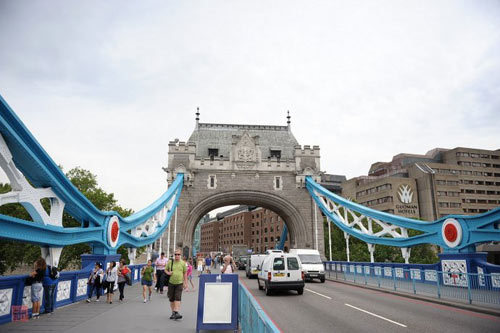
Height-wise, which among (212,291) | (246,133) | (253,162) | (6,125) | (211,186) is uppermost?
(246,133)

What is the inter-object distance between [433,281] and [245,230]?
270ft

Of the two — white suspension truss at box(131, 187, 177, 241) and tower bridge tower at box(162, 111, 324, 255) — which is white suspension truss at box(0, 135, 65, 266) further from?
tower bridge tower at box(162, 111, 324, 255)

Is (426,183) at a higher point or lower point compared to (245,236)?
higher

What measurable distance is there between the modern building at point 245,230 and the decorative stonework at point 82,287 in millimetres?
56762

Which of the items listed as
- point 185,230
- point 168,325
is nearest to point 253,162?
point 185,230

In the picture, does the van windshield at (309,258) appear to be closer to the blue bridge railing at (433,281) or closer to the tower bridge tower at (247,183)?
the blue bridge railing at (433,281)

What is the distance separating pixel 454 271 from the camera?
13.7 m

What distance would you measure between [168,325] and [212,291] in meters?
1.39

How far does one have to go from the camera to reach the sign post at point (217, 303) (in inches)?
278

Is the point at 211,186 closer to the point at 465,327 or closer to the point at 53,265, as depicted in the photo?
the point at 53,265

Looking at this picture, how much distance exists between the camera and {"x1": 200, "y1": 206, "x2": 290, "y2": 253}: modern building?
8356 centimetres

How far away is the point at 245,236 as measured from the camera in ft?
311

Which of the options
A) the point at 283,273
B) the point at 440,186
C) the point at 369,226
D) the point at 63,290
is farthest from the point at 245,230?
the point at 63,290

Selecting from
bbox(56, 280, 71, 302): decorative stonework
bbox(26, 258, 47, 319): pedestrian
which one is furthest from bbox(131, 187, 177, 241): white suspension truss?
bbox(26, 258, 47, 319): pedestrian
